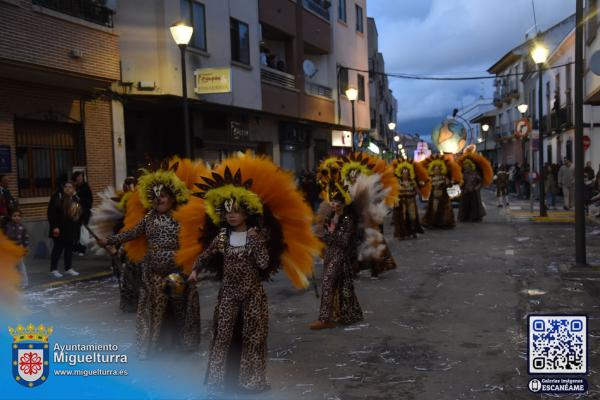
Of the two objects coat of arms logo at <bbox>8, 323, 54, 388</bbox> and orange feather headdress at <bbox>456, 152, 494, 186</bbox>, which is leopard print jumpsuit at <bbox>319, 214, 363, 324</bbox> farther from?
orange feather headdress at <bbox>456, 152, 494, 186</bbox>

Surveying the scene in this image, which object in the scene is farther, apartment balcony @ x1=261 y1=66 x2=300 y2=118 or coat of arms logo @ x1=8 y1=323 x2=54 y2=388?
apartment balcony @ x1=261 y1=66 x2=300 y2=118

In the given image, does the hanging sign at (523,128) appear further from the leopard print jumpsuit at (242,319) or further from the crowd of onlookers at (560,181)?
the leopard print jumpsuit at (242,319)

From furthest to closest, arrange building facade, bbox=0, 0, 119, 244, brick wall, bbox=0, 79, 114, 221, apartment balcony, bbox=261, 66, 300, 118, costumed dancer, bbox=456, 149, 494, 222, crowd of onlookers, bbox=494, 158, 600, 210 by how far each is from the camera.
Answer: apartment balcony, bbox=261, 66, 300, 118 → crowd of onlookers, bbox=494, 158, 600, 210 → costumed dancer, bbox=456, 149, 494, 222 → brick wall, bbox=0, 79, 114, 221 → building facade, bbox=0, 0, 119, 244

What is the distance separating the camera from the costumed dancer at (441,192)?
59.8ft

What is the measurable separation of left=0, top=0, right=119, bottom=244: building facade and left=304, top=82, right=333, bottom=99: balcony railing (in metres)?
12.8

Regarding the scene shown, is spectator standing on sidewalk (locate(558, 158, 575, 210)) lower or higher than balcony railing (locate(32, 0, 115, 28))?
lower

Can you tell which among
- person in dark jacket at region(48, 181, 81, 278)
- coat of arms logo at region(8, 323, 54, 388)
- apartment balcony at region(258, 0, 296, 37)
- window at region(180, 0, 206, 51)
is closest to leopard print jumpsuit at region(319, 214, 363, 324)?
coat of arms logo at region(8, 323, 54, 388)

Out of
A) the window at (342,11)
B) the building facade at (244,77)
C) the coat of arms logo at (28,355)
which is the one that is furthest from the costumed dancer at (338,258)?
the window at (342,11)

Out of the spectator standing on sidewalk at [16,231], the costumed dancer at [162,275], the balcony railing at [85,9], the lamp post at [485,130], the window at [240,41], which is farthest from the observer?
the lamp post at [485,130]

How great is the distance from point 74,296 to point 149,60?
29.0ft

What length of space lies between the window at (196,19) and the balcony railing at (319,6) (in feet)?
30.2

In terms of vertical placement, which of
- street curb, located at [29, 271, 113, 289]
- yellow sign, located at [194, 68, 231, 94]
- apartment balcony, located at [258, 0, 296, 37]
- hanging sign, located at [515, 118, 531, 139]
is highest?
apartment balcony, located at [258, 0, 296, 37]

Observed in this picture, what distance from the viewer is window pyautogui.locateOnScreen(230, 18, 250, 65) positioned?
2081 cm

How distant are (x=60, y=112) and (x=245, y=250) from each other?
10.9 m
